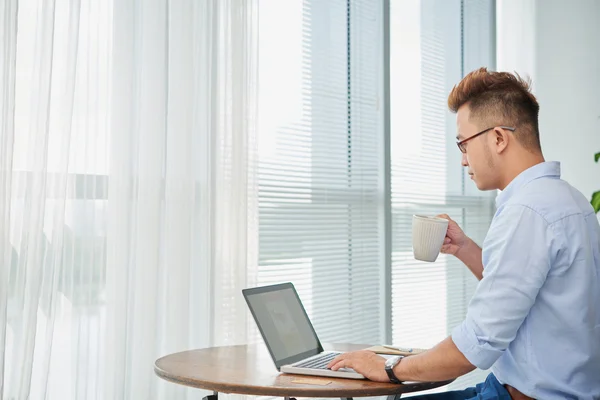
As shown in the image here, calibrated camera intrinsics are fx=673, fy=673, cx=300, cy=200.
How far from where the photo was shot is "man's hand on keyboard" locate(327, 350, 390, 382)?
1502 millimetres

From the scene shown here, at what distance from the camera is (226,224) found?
235 cm

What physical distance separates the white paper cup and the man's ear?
277 millimetres

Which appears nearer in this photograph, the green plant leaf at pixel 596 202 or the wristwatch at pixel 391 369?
the wristwatch at pixel 391 369

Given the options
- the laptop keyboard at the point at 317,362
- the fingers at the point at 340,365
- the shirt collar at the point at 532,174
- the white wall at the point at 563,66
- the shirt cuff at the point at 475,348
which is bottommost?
the laptop keyboard at the point at 317,362

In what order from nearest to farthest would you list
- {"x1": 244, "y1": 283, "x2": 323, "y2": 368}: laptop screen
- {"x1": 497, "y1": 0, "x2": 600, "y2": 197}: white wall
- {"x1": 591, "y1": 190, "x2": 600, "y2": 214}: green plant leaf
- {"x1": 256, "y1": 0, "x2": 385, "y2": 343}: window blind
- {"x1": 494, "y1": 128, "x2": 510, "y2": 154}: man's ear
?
{"x1": 494, "y1": 128, "x2": 510, "y2": 154}: man's ear
{"x1": 244, "y1": 283, "x2": 323, "y2": 368}: laptop screen
{"x1": 256, "y1": 0, "x2": 385, "y2": 343}: window blind
{"x1": 591, "y1": 190, "x2": 600, "y2": 214}: green plant leaf
{"x1": 497, "y1": 0, "x2": 600, "y2": 197}: white wall

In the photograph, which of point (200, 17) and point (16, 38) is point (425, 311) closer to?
point (200, 17)

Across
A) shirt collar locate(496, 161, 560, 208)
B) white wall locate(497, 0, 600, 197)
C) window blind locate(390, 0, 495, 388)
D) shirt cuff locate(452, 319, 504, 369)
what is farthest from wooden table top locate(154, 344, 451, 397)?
white wall locate(497, 0, 600, 197)

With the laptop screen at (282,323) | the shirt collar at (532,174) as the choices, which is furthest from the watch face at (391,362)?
the shirt collar at (532,174)

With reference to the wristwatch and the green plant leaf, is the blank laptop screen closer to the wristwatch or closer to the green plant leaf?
the wristwatch

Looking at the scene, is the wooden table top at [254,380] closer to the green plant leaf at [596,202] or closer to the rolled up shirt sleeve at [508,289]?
the rolled up shirt sleeve at [508,289]

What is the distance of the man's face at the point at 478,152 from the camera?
1.62m

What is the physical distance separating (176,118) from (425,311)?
194 centimetres

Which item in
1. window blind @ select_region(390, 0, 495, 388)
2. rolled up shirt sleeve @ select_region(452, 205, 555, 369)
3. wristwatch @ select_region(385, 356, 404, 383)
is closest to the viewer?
rolled up shirt sleeve @ select_region(452, 205, 555, 369)

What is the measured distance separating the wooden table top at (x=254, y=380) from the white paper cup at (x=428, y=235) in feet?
1.26
